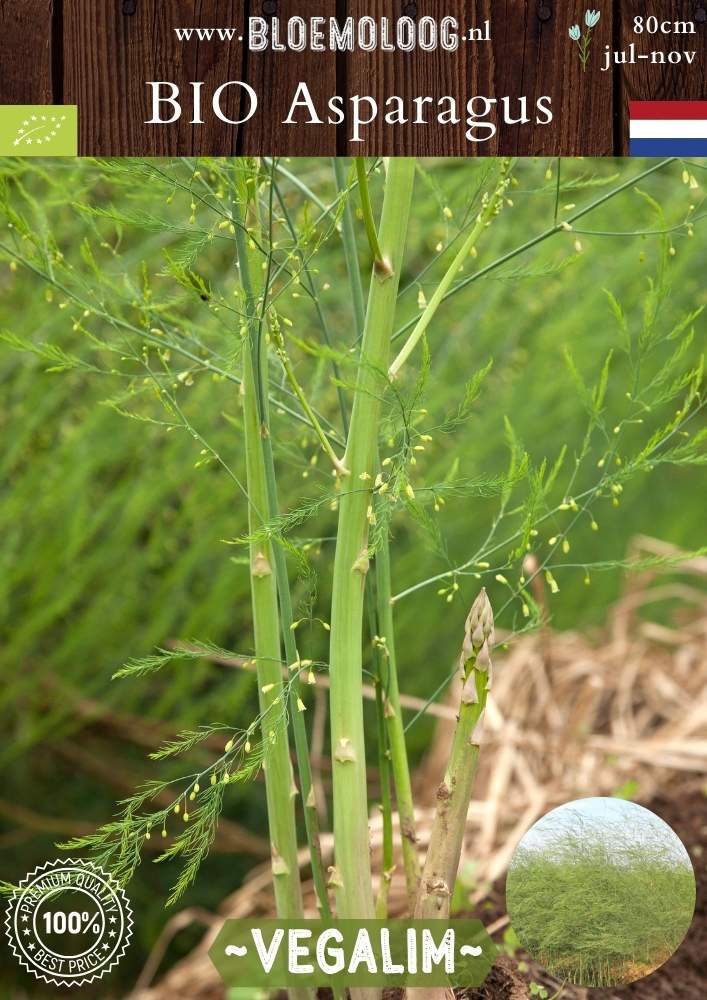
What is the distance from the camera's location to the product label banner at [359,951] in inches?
15.1

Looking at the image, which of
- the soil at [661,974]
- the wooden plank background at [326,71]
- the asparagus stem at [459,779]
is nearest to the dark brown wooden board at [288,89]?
the wooden plank background at [326,71]

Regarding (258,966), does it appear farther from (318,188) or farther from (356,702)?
(318,188)

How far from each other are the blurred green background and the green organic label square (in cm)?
28

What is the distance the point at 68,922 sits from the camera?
1.36 ft

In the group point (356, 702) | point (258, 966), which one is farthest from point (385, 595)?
point (258, 966)

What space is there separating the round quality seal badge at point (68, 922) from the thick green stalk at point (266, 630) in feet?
0.23

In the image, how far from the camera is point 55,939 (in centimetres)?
43

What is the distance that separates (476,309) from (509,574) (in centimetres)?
25

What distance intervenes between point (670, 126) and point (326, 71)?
15 cm

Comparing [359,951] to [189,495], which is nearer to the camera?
[359,951]

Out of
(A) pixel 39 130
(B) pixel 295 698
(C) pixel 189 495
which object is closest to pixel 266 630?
(B) pixel 295 698

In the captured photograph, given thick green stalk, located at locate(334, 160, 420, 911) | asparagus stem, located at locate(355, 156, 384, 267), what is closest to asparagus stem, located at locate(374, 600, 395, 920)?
thick green stalk, located at locate(334, 160, 420, 911)

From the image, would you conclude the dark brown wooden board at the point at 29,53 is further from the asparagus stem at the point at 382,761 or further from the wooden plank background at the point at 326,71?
the asparagus stem at the point at 382,761

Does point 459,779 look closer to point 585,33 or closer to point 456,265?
point 456,265
